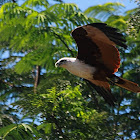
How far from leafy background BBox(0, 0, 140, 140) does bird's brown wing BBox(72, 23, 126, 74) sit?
1.48m

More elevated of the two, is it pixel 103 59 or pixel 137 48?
pixel 137 48

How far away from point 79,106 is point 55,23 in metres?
2.67

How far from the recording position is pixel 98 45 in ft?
17.8

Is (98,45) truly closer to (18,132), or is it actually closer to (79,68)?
(79,68)

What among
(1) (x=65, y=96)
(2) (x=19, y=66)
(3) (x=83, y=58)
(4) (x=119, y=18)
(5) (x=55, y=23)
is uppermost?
(4) (x=119, y=18)

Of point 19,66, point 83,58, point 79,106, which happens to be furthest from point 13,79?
point 83,58

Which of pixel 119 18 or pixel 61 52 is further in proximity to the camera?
pixel 119 18

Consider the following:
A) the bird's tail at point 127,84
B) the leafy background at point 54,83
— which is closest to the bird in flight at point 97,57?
the bird's tail at point 127,84

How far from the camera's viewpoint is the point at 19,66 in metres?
9.45

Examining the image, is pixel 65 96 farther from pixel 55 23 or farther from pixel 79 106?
pixel 55 23

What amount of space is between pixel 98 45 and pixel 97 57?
0.20 metres

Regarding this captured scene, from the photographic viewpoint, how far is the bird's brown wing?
5.18 m

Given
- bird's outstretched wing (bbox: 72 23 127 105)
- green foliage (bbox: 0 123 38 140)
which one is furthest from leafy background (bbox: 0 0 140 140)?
bird's outstretched wing (bbox: 72 23 127 105)

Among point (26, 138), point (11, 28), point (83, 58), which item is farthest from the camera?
point (11, 28)
